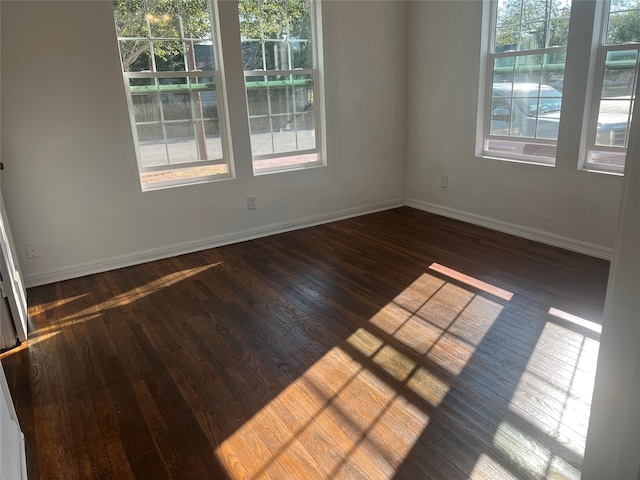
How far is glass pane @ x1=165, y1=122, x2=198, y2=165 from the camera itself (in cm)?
396

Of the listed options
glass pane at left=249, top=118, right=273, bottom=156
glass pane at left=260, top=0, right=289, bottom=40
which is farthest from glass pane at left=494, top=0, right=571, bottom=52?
glass pane at left=249, top=118, right=273, bottom=156

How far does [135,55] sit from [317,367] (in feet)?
9.36

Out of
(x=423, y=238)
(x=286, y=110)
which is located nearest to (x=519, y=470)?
(x=423, y=238)

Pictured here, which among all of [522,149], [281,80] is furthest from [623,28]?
[281,80]

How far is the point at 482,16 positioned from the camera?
13.8 ft

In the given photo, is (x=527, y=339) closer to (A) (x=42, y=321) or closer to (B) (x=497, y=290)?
(B) (x=497, y=290)

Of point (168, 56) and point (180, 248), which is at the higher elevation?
point (168, 56)

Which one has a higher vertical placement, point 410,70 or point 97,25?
point 97,25

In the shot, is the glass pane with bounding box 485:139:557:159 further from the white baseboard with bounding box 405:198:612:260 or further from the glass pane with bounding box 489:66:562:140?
the white baseboard with bounding box 405:198:612:260

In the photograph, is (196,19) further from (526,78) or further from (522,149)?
(522,149)

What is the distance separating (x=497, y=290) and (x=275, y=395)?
1803 millimetres

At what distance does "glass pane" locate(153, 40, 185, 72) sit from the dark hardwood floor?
1625 millimetres

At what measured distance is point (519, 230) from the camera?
4.34m

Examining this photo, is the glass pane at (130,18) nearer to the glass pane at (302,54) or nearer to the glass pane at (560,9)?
the glass pane at (302,54)
